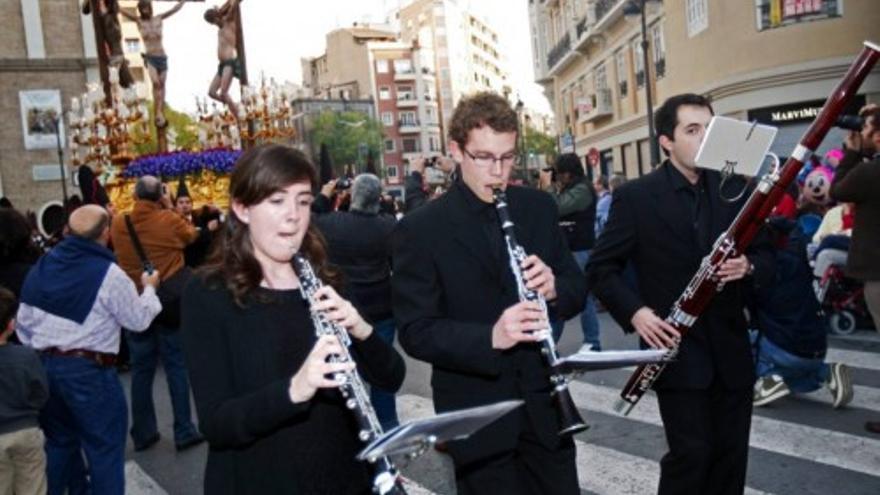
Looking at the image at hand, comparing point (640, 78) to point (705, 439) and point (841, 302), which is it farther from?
point (705, 439)

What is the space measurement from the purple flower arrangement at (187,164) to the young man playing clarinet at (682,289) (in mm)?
8102

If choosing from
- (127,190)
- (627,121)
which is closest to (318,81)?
(627,121)

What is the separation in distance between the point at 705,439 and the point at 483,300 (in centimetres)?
126

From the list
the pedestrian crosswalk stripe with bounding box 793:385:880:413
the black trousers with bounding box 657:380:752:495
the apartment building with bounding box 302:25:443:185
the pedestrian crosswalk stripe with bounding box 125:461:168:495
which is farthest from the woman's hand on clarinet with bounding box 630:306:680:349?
the apartment building with bounding box 302:25:443:185

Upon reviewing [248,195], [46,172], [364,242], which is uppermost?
[46,172]

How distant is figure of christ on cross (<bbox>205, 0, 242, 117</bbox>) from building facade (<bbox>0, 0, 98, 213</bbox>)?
2724 cm

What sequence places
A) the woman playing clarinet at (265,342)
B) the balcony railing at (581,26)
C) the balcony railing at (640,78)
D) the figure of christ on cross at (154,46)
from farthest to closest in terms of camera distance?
1. the balcony railing at (581,26)
2. the balcony railing at (640,78)
3. the figure of christ on cross at (154,46)
4. the woman playing clarinet at (265,342)

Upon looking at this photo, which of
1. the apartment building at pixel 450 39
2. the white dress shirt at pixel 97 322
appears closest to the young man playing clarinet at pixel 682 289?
the white dress shirt at pixel 97 322

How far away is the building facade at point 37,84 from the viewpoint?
36500 millimetres

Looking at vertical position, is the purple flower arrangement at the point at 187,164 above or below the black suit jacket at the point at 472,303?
above

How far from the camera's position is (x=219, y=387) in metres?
2.39

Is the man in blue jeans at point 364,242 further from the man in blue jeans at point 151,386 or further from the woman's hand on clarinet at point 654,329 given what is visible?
the woman's hand on clarinet at point 654,329

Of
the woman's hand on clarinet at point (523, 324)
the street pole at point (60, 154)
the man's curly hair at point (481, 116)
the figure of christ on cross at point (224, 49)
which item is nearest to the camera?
the woman's hand on clarinet at point (523, 324)

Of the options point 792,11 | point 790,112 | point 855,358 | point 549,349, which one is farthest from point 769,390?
point 792,11
